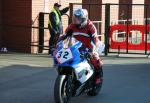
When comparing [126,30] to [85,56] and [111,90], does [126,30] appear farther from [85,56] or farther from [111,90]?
[85,56]

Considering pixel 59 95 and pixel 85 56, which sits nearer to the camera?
A: pixel 59 95

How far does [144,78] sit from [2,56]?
5.91 meters

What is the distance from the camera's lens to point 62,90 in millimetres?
8422

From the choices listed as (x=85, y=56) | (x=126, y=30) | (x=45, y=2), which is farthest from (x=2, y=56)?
(x=85, y=56)

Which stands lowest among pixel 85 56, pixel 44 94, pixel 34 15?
pixel 44 94

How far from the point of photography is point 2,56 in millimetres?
16516

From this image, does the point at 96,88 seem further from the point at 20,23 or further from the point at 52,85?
the point at 20,23

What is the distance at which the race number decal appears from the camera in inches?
329

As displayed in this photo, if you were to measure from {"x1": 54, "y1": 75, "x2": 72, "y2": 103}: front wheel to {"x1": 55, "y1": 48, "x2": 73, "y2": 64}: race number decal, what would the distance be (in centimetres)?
28

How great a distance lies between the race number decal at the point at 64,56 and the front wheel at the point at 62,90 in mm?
277

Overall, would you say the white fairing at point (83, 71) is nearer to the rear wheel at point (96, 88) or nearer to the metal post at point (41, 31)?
the rear wheel at point (96, 88)

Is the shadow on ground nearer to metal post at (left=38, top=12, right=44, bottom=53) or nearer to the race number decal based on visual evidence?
the race number decal

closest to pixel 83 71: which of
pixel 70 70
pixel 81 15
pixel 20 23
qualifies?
pixel 70 70

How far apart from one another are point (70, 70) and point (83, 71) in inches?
13.2
